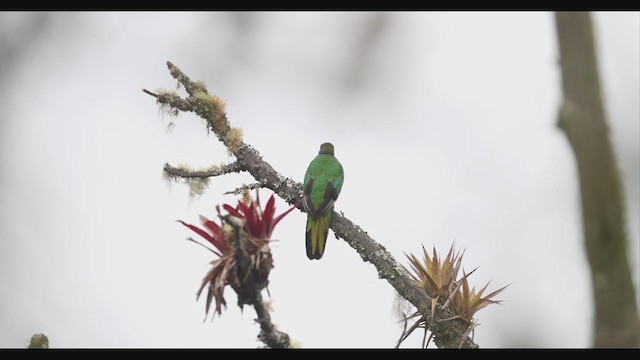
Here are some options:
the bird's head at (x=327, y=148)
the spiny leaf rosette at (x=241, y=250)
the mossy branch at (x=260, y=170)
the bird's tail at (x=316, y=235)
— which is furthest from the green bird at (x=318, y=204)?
the spiny leaf rosette at (x=241, y=250)

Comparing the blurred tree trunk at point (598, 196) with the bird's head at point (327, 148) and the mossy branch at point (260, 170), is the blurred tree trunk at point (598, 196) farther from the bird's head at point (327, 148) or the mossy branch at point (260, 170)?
the bird's head at point (327, 148)

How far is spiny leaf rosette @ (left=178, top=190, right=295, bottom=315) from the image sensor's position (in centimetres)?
409

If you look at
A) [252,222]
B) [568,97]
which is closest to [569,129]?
[568,97]

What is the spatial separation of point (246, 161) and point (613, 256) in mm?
3199

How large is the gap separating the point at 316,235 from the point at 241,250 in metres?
3.09

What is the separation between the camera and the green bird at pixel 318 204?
7.03 metres

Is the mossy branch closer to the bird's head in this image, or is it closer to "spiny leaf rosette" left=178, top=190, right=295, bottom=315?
the bird's head

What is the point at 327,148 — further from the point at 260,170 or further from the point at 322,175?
the point at 260,170

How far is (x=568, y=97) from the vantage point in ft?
15.1

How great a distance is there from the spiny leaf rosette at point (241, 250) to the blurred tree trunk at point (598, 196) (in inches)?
61.8

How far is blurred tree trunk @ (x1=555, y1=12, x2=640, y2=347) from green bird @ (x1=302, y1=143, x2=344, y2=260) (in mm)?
2794

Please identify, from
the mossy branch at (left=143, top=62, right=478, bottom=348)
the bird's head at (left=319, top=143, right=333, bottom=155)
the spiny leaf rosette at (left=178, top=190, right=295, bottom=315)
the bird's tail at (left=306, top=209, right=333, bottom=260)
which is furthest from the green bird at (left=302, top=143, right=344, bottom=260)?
the spiny leaf rosette at (left=178, top=190, right=295, bottom=315)

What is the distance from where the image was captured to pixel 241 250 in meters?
4.07
